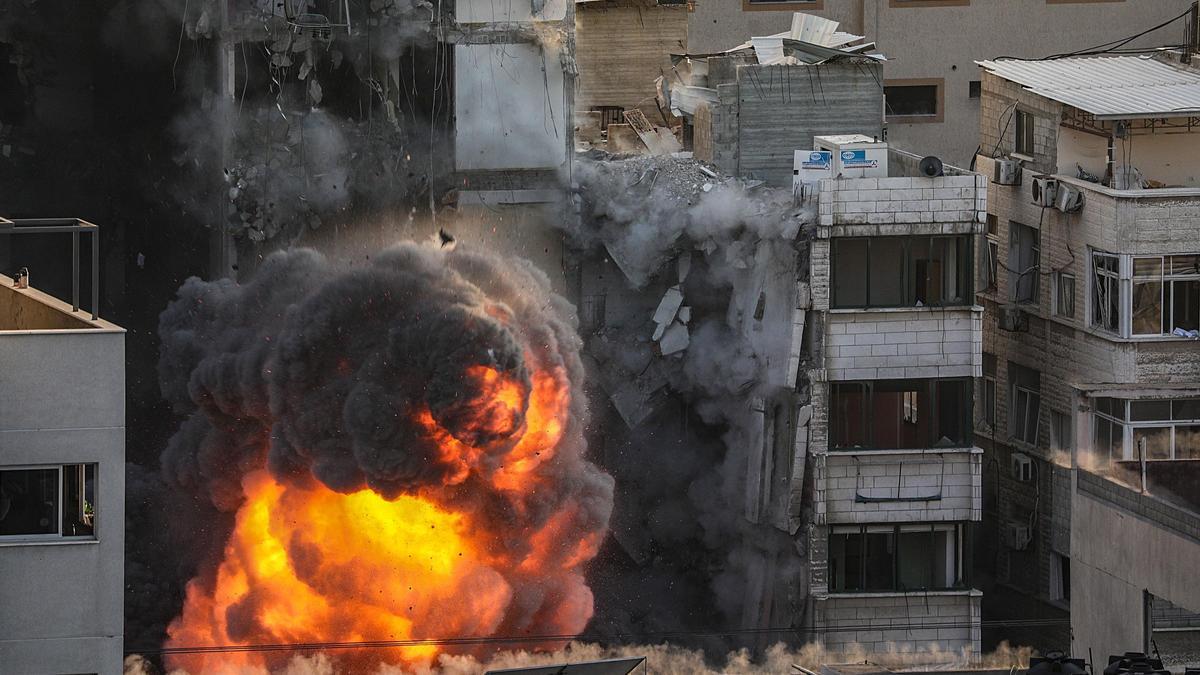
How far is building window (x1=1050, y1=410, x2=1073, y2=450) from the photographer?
5138 centimetres

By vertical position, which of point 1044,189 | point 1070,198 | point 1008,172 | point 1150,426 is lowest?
point 1150,426

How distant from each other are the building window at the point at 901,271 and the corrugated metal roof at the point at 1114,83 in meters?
3.77

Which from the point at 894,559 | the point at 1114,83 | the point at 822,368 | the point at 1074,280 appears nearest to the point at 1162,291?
the point at 1074,280

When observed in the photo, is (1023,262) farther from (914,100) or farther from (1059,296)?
(914,100)

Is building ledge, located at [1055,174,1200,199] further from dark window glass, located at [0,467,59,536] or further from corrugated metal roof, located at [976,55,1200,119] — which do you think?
dark window glass, located at [0,467,59,536]

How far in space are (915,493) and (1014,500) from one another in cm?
492

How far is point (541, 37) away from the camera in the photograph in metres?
49.8

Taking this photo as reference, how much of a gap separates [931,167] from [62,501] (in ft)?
60.9

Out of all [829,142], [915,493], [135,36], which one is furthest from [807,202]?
[135,36]

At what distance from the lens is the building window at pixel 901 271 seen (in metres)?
48.4

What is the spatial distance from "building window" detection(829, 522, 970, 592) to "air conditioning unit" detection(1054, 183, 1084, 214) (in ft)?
18.5

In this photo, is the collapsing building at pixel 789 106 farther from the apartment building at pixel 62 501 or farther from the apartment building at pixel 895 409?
the apartment building at pixel 62 501

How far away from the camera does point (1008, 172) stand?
5241 centimetres

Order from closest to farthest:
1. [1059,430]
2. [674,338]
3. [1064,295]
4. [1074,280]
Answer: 1. [674,338]
2. [1074,280]
3. [1064,295]
4. [1059,430]
